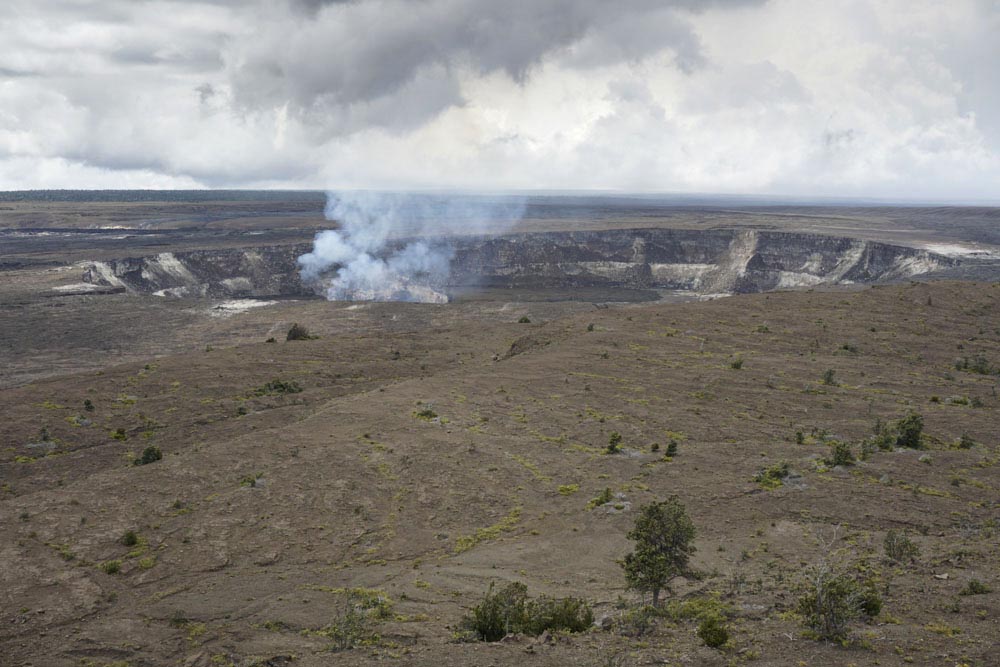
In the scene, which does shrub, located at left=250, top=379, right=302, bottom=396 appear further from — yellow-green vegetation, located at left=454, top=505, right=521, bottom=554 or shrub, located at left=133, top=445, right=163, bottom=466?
yellow-green vegetation, located at left=454, top=505, right=521, bottom=554

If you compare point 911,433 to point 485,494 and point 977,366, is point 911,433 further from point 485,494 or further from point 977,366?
point 485,494

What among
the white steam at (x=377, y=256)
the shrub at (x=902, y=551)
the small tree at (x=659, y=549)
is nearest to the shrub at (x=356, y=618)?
the small tree at (x=659, y=549)

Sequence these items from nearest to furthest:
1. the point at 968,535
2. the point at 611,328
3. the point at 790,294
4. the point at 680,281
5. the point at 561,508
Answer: the point at 968,535, the point at 561,508, the point at 611,328, the point at 790,294, the point at 680,281

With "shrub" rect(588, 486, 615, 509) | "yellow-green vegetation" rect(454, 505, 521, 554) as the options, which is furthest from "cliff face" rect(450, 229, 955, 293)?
"yellow-green vegetation" rect(454, 505, 521, 554)

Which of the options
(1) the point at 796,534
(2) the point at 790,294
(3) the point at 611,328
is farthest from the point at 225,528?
(2) the point at 790,294

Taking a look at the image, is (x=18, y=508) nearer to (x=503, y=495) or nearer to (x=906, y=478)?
(x=503, y=495)
